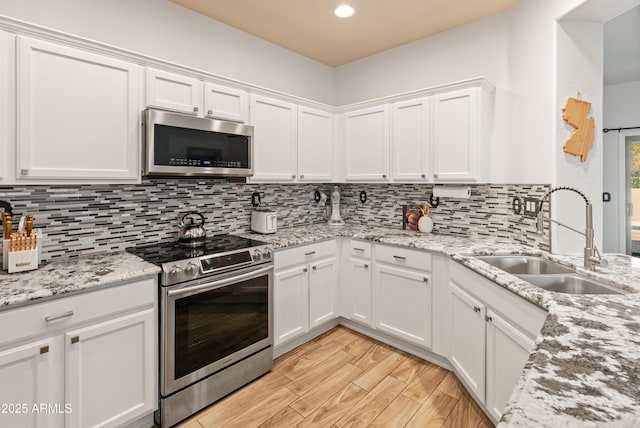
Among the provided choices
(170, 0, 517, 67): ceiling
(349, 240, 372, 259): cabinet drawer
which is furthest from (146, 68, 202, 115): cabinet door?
(349, 240, 372, 259): cabinet drawer

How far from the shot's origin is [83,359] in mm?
1565

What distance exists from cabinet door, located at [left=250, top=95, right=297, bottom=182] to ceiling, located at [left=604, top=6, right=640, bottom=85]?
287 centimetres

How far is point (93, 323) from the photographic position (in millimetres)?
1598

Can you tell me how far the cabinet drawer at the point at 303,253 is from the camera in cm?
253

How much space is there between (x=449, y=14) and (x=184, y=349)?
3194mm

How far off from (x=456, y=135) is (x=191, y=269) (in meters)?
2.24

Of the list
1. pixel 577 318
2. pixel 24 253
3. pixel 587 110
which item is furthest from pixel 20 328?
pixel 587 110

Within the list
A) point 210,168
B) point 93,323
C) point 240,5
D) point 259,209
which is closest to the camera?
point 93,323

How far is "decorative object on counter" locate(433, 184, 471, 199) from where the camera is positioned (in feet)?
8.95

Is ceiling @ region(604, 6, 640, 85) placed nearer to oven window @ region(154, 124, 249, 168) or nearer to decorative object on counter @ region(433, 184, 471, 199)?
decorative object on counter @ region(433, 184, 471, 199)

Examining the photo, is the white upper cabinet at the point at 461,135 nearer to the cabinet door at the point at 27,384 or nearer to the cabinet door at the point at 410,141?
the cabinet door at the point at 410,141

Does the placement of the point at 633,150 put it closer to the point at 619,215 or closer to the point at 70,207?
the point at 619,215

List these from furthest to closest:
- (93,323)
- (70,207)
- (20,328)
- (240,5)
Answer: (240,5) < (70,207) < (93,323) < (20,328)

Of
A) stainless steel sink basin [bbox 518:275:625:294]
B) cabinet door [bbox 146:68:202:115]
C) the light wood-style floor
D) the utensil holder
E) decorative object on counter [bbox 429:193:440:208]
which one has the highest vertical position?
cabinet door [bbox 146:68:202:115]
